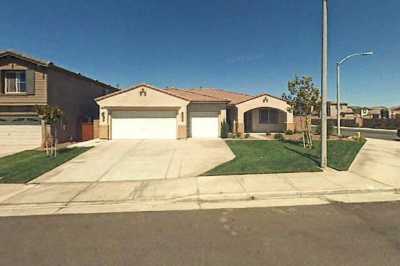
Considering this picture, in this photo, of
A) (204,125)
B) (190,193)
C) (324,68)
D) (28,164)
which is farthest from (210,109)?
(190,193)

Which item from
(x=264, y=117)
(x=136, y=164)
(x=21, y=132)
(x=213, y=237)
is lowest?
(x=213, y=237)

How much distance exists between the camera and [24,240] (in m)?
4.68

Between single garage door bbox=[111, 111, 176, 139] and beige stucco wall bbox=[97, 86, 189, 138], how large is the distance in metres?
0.37

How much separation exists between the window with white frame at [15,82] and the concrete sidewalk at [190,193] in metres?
11.8

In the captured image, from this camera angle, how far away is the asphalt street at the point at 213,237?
3936 millimetres

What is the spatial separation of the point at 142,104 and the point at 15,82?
27.6ft

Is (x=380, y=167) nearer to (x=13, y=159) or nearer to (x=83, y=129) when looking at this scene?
(x=13, y=159)

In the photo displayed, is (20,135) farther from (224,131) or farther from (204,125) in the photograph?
(224,131)

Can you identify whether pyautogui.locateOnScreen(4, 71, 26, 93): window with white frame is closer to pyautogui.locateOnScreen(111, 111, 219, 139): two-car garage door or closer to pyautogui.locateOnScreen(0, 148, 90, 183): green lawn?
pyautogui.locateOnScreen(0, 148, 90, 183): green lawn

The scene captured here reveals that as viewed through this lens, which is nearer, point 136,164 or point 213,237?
point 213,237

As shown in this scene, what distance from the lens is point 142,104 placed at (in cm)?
2020

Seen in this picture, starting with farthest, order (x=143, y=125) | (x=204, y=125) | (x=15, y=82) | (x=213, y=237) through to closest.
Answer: (x=204, y=125) → (x=143, y=125) → (x=15, y=82) → (x=213, y=237)

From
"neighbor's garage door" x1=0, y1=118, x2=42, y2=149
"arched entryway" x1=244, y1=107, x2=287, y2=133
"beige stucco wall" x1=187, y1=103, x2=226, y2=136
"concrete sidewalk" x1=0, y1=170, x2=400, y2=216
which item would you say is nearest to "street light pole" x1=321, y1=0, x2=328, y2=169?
"concrete sidewalk" x1=0, y1=170, x2=400, y2=216

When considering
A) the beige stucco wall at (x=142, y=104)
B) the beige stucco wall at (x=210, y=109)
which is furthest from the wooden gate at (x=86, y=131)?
the beige stucco wall at (x=210, y=109)
